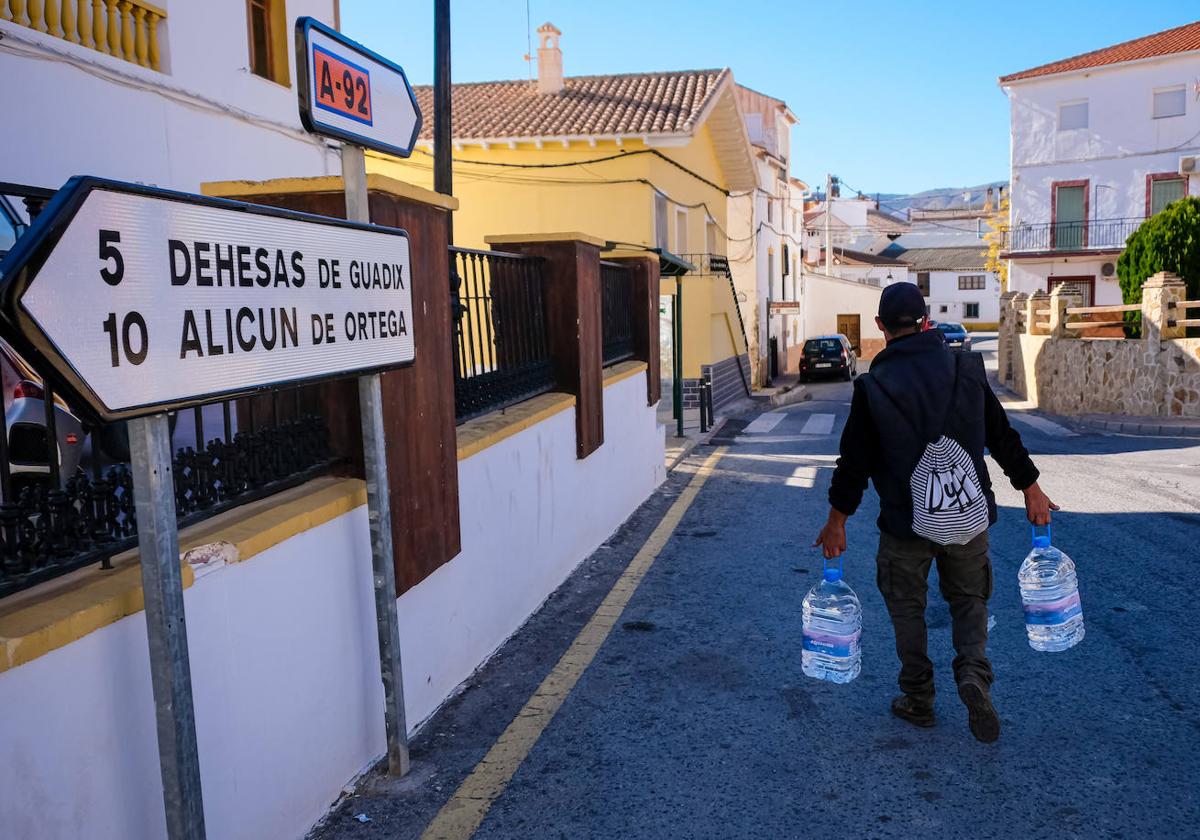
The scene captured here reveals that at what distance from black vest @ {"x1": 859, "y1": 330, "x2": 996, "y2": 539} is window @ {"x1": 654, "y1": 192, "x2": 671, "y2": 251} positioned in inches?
698

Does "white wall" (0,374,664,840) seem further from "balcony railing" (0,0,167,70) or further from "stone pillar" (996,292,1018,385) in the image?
"stone pillar" (996,292,1018,385)

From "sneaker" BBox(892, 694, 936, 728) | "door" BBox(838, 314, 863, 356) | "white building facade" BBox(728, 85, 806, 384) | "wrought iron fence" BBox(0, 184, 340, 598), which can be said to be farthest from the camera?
"door" BBox(838, 314, 863, 356)

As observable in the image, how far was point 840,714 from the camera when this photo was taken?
4.49m

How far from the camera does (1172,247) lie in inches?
846

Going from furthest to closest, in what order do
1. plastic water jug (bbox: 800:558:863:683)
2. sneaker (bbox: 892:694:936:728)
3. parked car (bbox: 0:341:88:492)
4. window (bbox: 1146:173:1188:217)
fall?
1. window (bbox: 1146:173:1188:217)
2. plastic water jug (bbox: 800:558:863:683)
3. sneaker (bbox: 892:694:936:728)
4. parked car (bbox: 0:341:88:492)

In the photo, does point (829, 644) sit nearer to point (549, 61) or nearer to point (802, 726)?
point (802, 726)

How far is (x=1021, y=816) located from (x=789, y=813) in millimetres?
800

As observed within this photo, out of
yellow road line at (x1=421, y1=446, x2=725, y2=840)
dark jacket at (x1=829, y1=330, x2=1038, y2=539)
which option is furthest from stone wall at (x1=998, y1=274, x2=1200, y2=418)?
dark jacket at (x1=829, y1=330, x2=1038, y2=539)

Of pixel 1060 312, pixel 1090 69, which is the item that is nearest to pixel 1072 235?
pixel 1090 69

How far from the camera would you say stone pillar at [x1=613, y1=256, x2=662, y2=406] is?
411 inches

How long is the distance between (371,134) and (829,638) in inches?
116

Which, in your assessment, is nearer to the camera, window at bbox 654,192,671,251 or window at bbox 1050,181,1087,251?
window at bbox 654,192,671,251

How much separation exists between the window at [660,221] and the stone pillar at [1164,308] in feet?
30.7

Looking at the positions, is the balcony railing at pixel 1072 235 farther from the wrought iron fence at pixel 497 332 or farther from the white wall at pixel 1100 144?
the wrought iron fence at pixel 497 332
